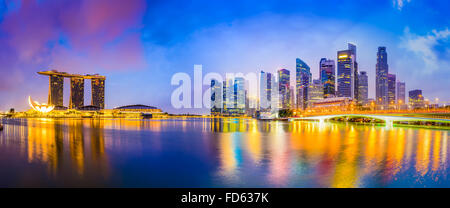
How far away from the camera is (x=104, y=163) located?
1529 cm

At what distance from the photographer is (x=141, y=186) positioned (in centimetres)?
1087

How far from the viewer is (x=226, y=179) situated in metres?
12.0
